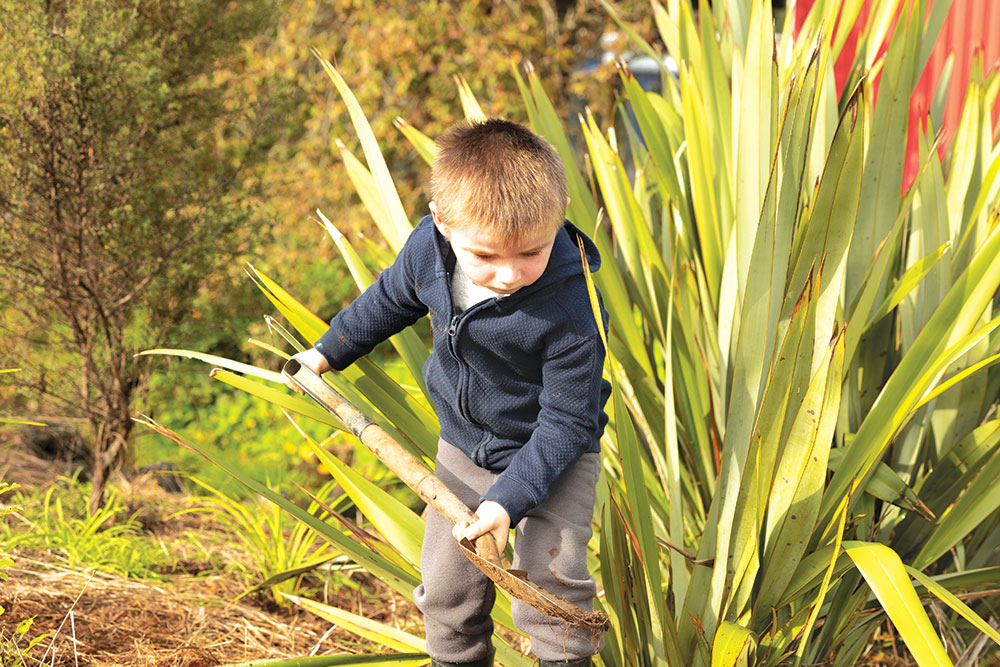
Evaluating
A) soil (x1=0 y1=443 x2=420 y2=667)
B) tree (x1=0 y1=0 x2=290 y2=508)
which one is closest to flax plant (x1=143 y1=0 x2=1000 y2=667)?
soil (x1=0 y1=443 x2=420 y2=667)

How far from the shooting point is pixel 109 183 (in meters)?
2.87

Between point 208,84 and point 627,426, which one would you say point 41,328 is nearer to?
point 208,84

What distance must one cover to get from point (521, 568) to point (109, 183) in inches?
81.1

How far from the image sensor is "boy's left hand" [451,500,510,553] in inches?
52.2

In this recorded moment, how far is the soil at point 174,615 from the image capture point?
6.45 feet

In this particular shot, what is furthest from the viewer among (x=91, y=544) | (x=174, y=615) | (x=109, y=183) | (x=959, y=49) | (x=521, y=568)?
(x=959, y=49)

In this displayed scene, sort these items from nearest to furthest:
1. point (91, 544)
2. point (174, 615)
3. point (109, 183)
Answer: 1. point (174, 615)
2. point (91, 544)
3. point (109, 183)

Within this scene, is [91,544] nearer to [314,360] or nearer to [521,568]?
[314,360]

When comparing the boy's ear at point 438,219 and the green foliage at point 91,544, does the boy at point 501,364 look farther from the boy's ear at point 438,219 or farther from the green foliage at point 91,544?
the green foliage at point 91,544

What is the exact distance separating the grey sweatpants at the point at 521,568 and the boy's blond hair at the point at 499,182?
0.46 metres

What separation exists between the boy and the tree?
5.09ft

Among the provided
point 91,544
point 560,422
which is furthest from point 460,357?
point 91,544

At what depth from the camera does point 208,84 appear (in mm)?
3348

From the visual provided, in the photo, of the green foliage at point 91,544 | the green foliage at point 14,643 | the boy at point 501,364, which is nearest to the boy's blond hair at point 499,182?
the boy at point 501,364
